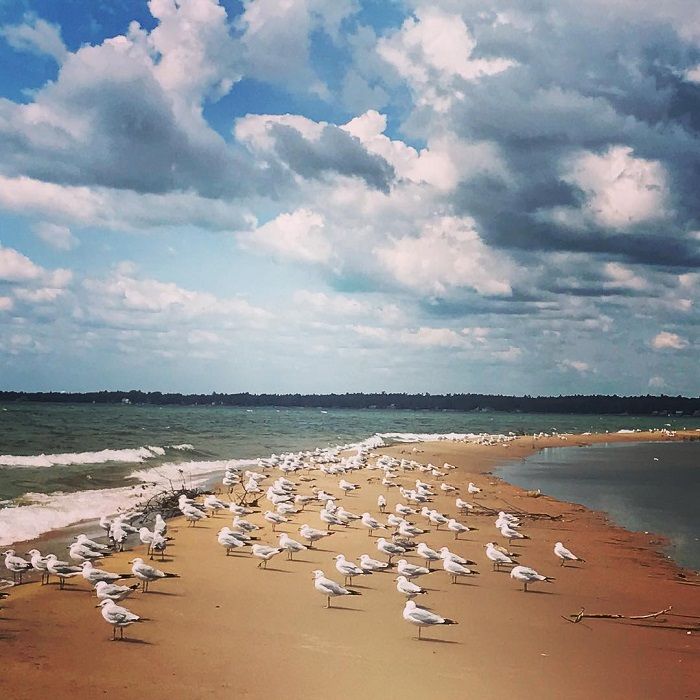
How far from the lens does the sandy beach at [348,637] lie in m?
8.38

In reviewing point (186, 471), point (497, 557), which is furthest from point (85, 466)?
point (497, 557)

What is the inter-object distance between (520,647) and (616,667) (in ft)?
4.24

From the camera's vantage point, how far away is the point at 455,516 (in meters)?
22.4

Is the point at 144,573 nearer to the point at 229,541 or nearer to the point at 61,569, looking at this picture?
the point at 61,569

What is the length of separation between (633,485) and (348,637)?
26994 mm


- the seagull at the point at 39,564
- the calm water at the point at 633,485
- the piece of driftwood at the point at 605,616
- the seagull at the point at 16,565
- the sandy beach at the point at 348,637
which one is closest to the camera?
the sandy beach at the point at 348,637

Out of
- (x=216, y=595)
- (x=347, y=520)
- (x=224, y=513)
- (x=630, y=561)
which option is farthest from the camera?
(x=224, y=513)

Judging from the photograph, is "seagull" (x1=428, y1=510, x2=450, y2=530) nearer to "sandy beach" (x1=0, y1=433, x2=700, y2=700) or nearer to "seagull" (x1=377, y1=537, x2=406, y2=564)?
"sandy beach" (x1=0, y1=433, x2=700, y2=700)

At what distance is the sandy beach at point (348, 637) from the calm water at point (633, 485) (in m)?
5.38

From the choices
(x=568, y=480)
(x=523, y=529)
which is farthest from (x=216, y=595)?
(x=568, y=480)

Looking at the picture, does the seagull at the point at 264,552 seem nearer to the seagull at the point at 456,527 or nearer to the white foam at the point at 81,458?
the seagull at the point at 456,527

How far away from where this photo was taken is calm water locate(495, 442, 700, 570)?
21.6m

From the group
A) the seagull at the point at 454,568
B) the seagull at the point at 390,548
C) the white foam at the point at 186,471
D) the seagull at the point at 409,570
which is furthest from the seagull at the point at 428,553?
the white foam at the point at 186,471

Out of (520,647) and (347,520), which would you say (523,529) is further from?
(520,647)
